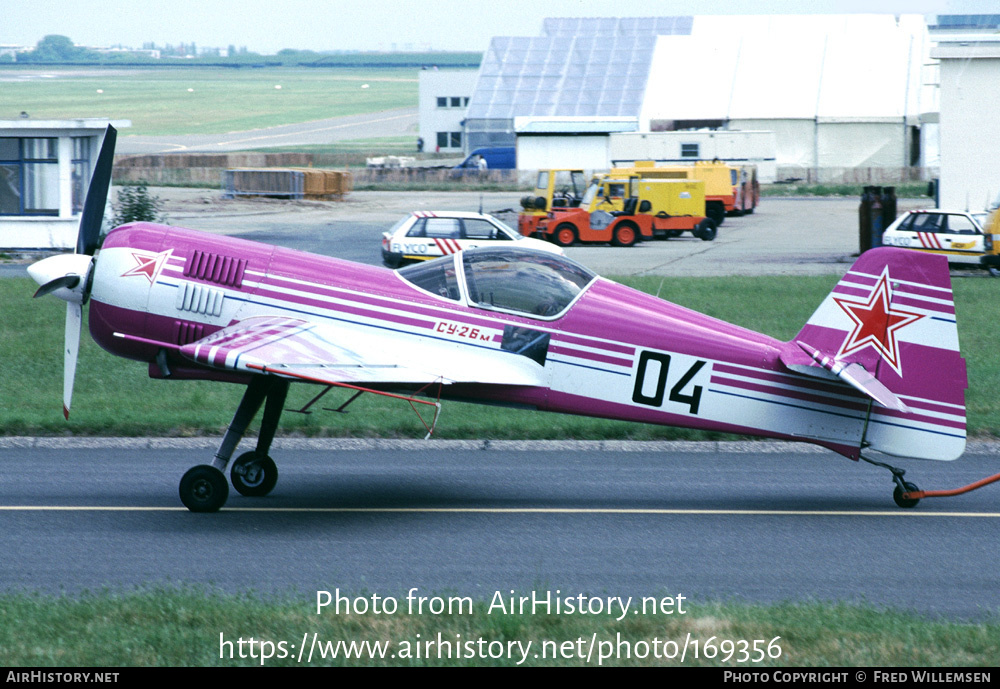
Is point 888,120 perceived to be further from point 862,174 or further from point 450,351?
point 450,351

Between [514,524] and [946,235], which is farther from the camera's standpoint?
[946,235]

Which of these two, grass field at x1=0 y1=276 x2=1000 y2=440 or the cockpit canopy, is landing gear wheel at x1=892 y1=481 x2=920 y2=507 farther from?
the cockpit canopy

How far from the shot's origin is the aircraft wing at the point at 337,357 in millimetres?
8594

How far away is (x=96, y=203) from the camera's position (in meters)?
9.95

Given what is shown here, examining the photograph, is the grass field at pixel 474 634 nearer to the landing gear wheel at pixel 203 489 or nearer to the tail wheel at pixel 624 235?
the landing gear wheel at pixel 203 489

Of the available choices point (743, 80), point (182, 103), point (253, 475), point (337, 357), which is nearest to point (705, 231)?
point (253, 475)

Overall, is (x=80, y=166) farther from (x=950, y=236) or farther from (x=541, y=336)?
(x=541, y=336)

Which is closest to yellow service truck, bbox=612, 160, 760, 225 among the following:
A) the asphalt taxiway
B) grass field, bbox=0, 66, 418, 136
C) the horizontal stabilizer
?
the asphalt taxiway

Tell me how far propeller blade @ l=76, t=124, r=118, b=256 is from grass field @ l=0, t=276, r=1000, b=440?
3.30 m

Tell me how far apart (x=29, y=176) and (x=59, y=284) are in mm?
23336
